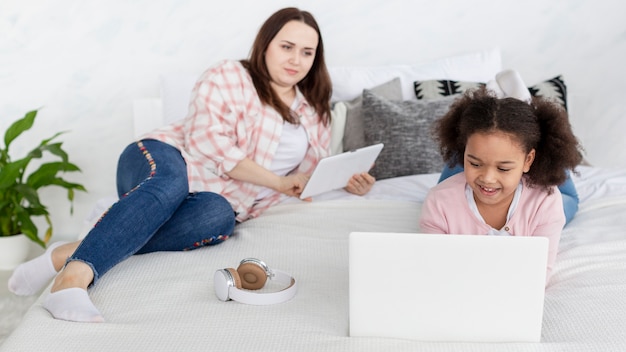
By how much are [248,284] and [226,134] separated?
694 millimetres

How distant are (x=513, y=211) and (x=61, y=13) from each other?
2.07m

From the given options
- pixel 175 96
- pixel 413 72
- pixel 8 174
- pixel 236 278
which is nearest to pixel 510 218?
Result: pixel 236 278

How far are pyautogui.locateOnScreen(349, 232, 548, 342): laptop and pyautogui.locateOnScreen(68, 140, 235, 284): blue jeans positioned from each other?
61 centimetres

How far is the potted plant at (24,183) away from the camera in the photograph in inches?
111

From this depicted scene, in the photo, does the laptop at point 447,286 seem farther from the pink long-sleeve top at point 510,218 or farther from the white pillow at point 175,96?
the white pillow at point 175,96

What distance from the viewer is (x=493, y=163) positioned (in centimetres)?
160

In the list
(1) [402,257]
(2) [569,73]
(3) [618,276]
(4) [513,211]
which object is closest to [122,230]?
(1) [402,257]

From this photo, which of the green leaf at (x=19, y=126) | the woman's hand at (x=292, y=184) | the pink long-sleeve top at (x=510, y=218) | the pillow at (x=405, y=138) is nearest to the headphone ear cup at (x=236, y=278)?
the pink long-sleeve top at (x=510, y=218)

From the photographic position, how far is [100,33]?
305 cm

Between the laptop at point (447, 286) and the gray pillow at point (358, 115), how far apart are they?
4.18ft

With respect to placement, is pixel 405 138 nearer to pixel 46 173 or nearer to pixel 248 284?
pixel 248 284

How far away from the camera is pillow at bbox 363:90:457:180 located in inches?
97.9

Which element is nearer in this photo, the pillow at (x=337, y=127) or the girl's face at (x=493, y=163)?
the girl's face at (x=493, y=163)

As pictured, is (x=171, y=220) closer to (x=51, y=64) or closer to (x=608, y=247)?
(x=608, y=247)
